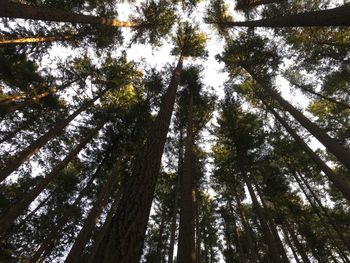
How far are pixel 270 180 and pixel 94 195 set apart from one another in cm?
1195

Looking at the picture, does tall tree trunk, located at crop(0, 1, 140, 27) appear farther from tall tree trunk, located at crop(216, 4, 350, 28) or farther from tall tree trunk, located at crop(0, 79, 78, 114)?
tall tree trunk, located at crop(216, 4, 350, 28)

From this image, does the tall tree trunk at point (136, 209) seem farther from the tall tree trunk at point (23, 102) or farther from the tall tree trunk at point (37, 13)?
the tall tree trunk at point (23, 102)

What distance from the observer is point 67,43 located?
14.5 metres

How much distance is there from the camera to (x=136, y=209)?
10.9 feet

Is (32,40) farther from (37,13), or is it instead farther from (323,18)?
(323,18)

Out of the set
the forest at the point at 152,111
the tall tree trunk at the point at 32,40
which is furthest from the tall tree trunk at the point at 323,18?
the tall tree trunk at the point at 32,40

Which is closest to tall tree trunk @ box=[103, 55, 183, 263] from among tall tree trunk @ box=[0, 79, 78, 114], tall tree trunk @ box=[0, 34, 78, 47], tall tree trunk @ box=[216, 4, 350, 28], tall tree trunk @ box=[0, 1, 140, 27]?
tall tree trunk @ box=[216, 4, 350, 28]

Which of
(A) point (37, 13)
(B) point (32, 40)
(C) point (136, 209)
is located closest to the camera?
(C) point (136, 209)

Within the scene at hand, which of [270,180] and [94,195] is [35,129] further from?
Result: [270,180]

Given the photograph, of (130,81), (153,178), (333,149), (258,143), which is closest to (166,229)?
(258,143)

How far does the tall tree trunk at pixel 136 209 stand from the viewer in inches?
108

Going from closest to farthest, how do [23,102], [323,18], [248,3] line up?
[323,18] → [23,102] → [248,3]

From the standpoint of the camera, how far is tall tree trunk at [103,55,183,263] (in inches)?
108

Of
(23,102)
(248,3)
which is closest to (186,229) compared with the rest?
(23,102)
